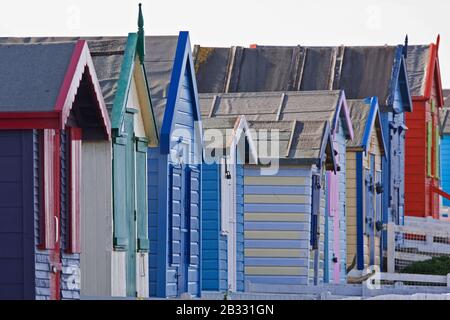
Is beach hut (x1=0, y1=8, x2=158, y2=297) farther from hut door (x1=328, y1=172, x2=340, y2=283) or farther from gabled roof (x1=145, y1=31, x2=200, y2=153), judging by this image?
hut door (x1=328, y1=172, x2=340, y2=283)

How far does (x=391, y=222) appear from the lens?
39312 millimetres

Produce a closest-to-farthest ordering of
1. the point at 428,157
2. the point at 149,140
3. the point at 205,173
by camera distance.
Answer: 1. the point at 149,140
2. the point at 205,173
3. the point at 428,157

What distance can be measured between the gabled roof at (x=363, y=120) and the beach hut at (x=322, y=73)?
8.16 feet

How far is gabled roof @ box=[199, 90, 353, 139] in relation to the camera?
103ft

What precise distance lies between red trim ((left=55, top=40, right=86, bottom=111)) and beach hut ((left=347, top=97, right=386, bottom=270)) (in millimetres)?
16825

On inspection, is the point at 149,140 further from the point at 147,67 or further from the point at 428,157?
the point at 428,157

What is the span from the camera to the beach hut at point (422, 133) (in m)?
43.6

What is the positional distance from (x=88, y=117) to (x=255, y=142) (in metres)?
8.75

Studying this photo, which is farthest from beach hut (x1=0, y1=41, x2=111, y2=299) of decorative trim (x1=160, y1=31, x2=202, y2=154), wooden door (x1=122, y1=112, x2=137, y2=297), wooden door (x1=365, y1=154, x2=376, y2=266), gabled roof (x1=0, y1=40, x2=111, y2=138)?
wooden door (x1=365, y1=154, x2=376, y2=266)

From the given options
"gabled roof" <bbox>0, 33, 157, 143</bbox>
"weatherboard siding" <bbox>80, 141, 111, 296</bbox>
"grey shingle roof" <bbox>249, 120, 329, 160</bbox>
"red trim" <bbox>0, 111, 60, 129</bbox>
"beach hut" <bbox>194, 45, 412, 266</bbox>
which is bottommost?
"weatherboard siding" <bbox>80, 141, 111, 296</bbox>

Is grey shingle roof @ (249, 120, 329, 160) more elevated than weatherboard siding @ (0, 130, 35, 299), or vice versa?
grey shingle roof @ (249, 120, 329, 160)

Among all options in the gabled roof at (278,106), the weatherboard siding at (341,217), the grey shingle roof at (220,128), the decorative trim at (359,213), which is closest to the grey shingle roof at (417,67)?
the decorative trim at (359,213)

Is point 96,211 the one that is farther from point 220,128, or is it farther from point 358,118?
point 358,118

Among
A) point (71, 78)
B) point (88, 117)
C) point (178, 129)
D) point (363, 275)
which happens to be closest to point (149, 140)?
point (178, 129)
